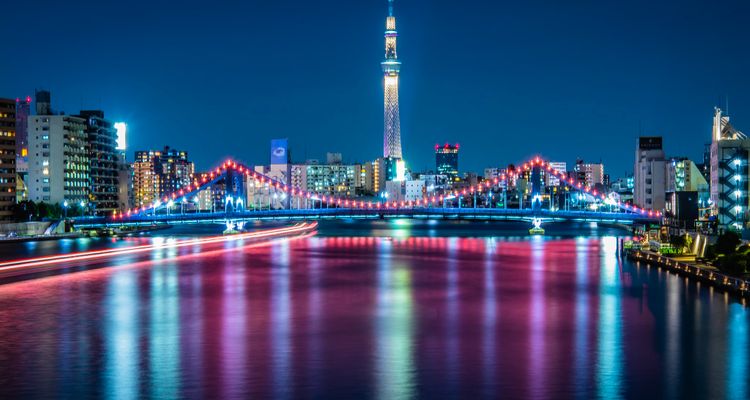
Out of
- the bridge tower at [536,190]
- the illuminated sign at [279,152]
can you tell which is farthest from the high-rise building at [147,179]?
the bridge tower at [536,190]

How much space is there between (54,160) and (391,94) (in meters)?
56.2

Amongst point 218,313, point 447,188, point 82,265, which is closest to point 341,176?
point 447,188

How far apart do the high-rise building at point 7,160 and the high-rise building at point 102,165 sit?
15112mm

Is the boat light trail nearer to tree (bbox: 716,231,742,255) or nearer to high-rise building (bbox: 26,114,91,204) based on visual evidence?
high-rise building (bbox: 26,114,91,204)

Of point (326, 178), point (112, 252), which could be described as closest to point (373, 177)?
point (326, 178)

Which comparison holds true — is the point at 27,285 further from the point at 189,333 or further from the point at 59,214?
the point at 59,214

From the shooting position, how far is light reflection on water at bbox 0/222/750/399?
1647 cm

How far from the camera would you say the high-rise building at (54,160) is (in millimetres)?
70688

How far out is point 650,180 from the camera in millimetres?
77250

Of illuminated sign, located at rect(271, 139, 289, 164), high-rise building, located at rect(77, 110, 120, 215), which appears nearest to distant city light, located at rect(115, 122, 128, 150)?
high-rise building, located at rect(77, 110, 120, 215)

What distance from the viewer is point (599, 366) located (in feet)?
58.5

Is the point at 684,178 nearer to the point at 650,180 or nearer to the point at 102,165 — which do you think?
the point at 650,180

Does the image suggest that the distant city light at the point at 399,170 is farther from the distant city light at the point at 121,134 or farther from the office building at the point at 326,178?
the distant city light at the point at 121,134

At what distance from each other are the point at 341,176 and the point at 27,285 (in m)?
107
